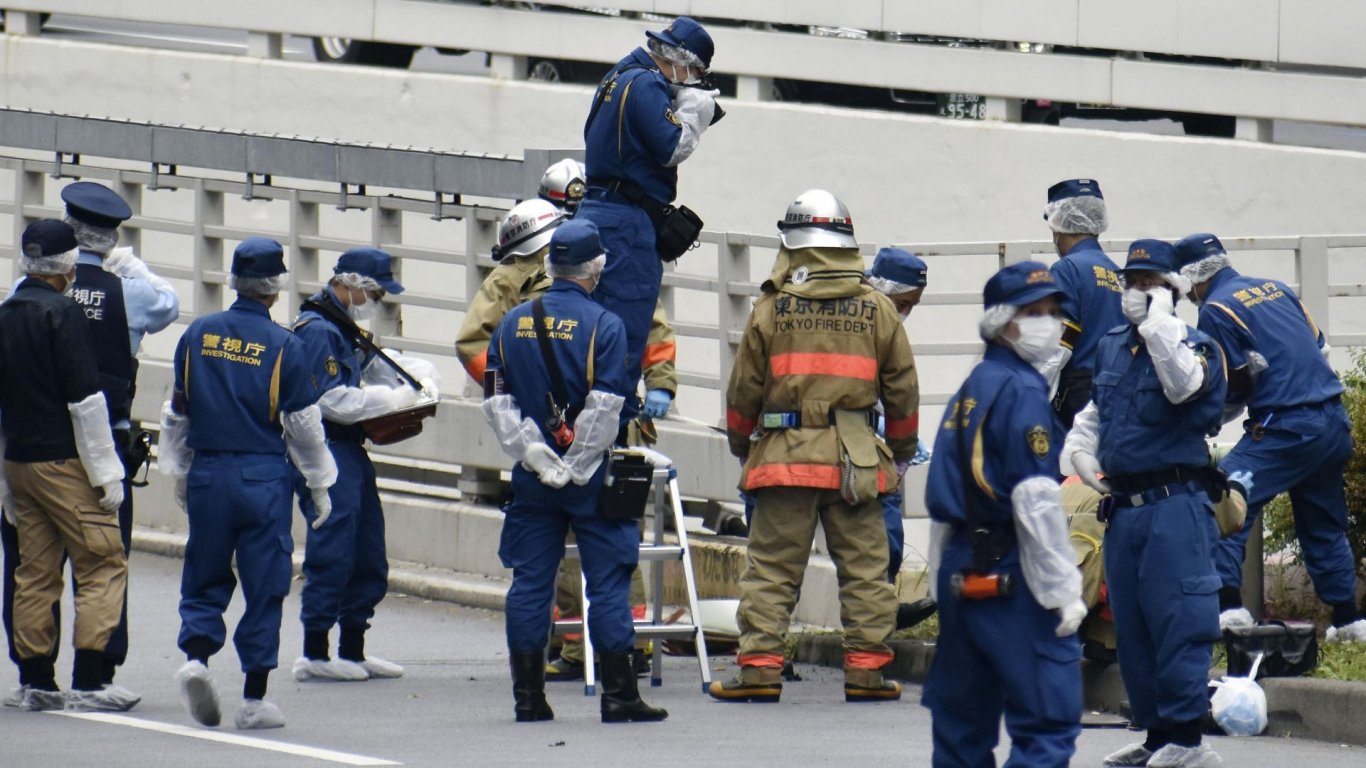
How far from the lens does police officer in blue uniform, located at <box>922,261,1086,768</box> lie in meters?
7.43

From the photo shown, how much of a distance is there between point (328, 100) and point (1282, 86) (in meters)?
9.46

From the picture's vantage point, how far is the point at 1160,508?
8766mm

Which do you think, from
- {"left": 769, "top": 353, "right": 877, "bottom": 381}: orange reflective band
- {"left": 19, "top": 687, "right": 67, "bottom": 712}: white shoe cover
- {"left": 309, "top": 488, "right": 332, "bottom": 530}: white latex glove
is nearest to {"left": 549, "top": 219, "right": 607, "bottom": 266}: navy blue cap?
{"left": 769, "top": 353, "right": 877, "bottom": 381}: orange reflective band

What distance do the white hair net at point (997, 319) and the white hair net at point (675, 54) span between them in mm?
3550

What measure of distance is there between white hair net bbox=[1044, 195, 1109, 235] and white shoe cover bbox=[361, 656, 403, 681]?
384 centimetres

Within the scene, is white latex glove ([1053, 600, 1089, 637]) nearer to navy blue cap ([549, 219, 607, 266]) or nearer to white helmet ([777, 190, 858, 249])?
navy blue cap ([549, 219, 607, 266])

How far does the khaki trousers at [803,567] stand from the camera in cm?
1056

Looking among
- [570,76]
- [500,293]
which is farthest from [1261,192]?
[500,293]

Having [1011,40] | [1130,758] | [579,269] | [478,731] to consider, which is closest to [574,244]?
[579,269]

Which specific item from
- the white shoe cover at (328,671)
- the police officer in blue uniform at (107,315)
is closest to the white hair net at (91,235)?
the police officer in blue uniform at (107,315)

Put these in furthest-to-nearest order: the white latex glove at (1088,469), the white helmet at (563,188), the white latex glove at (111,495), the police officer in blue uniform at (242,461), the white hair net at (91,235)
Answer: the white helmet at (563,188) → the white hair net at (91,235) → the white latex glove at (111,495) → the police officer in blue uniform at (242,461) → the white latex glove at (1088,469)

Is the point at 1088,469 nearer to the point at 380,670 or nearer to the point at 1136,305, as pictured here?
the point at 1136,305

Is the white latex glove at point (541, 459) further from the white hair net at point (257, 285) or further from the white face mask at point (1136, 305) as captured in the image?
the white face mask at point (1136, 305)

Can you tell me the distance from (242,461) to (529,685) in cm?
150
